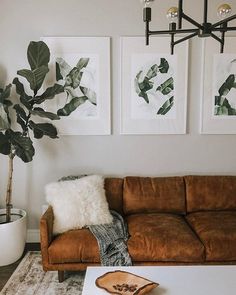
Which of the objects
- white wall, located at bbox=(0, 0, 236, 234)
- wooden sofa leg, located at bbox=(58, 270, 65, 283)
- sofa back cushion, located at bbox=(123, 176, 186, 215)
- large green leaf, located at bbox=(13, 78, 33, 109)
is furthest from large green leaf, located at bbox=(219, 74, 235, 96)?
wooden sofa leg, located at bbox=(58, 270, 65, 283)

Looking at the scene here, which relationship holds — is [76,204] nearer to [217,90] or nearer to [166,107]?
[166,107]

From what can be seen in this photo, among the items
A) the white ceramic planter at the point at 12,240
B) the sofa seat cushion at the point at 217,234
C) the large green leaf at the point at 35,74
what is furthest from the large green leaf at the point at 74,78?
the sofa seat cushion at the point at 217,234

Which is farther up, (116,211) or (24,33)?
(24,33)

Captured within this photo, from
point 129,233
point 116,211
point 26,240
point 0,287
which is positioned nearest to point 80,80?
point 116,211

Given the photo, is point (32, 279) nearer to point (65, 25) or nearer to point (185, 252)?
point (185, 252)

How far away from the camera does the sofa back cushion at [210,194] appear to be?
303cm

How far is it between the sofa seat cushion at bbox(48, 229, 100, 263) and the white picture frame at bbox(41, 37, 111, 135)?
115 centimetres

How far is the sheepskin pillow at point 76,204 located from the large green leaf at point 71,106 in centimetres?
74

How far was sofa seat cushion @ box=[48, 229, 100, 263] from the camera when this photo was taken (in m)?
2.45

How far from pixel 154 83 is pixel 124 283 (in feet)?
6.54

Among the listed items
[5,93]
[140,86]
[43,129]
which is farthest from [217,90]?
[5,93]

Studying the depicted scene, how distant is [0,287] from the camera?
2.53 metres

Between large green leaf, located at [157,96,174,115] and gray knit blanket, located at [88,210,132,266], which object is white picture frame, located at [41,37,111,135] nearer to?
large green leaf, located at [157,96,174,115]

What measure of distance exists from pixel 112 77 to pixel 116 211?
133 centimetres
